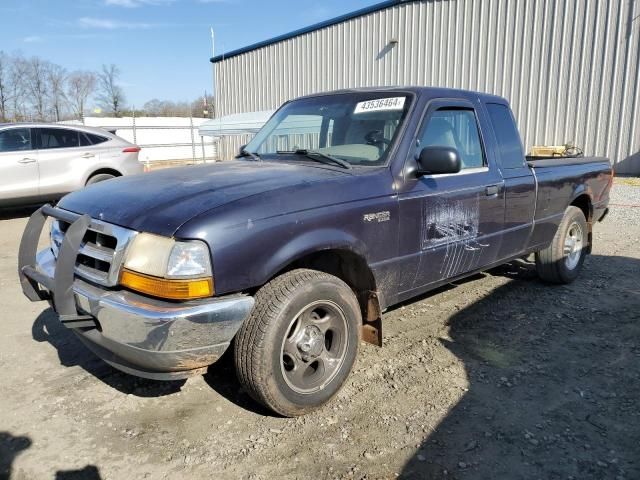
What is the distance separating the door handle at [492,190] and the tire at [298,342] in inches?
63.7

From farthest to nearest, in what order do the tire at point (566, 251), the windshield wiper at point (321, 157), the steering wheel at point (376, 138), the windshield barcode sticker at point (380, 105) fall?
1. the tire at point (566, 251)
2. the windshield barcode sticker at point (380, 105)
3. the steering wheel at point (376, 138)
4. the windshield wiper at point (321, 157)

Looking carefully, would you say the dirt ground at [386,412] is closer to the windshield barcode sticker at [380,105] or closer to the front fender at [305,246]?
the front fender at [305,246]

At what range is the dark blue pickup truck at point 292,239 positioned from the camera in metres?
2.41

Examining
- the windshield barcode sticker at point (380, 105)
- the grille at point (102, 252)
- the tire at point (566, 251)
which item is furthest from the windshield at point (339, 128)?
the tire at point (566, 251)

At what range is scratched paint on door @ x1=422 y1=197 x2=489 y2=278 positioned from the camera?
11.4 ft

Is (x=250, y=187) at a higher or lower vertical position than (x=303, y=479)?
higher

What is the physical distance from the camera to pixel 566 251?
210 inches

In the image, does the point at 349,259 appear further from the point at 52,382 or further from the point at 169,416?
the point at 52,382

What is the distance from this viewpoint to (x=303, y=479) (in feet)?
7.82

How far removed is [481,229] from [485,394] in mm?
1341

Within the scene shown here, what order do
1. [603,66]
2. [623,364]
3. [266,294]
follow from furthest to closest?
[603,66] < [623,364] < [266,294]

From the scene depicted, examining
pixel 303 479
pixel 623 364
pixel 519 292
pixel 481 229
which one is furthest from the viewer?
pixel 519 292

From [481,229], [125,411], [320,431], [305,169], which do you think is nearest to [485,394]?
[320,431]

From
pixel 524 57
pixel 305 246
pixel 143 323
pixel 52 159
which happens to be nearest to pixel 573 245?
pixel 305 246
